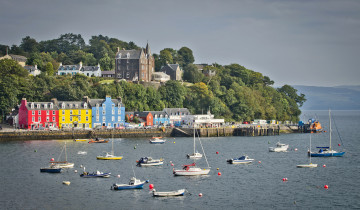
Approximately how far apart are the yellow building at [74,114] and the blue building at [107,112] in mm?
1467

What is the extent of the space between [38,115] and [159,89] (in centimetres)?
3777

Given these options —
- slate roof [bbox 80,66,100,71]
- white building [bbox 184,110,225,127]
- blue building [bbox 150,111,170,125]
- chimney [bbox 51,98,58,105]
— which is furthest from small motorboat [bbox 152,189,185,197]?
slate roof [bbox 80,66,100,71]

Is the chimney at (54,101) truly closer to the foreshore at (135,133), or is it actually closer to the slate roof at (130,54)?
the foreshore at (135,133)

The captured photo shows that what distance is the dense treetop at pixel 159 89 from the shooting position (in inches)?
4496

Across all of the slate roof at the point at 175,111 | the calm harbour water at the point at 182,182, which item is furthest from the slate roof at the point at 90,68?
the calm harbour water at the point at 182,182

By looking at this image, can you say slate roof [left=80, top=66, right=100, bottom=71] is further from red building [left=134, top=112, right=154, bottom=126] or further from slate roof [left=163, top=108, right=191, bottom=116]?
slate roof [left=163, top=108, right=191, bottom=116]

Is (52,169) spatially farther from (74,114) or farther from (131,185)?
(74,114)

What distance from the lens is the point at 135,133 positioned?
104875 mm

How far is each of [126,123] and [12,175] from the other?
55516 mm

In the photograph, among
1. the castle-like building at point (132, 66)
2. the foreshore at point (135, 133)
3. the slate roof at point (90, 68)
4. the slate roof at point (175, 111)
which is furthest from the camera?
the slate roof at point (90, 68)

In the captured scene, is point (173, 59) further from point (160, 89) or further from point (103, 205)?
point (103, 205)

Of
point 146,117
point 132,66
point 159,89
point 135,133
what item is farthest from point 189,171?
point 132,66

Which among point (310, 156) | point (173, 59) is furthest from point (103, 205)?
point (173, 59)

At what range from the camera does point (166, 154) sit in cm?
7712
